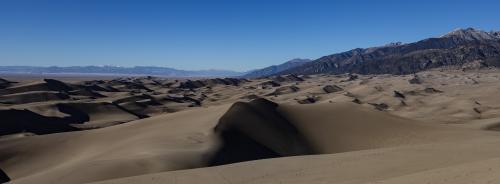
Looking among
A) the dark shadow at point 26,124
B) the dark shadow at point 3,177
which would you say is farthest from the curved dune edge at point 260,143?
the dark shadow at point 26,124

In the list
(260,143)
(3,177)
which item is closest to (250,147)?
(260,143)

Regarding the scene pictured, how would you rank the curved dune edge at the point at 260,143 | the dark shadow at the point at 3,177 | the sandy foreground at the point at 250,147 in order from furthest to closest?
the dark shadow at the point at 3,177 < the curved dune edge at the point at 260,143 < the sandy foreground at the point at 250,147

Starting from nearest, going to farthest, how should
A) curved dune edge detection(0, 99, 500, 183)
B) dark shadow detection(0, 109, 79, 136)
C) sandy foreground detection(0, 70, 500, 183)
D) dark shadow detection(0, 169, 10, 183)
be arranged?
sandy foreground detection(0, 70, 500, 183)
curved dune edge detection(0, 99, 500, 183)
dark shadow detection(0, 169, 10, 183)
dark shadow detection(0, 109, 79, 136)

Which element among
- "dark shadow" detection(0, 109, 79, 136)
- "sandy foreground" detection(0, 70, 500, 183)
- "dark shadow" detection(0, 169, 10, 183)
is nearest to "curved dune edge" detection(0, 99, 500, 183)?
"sandy foreground" detection(0, 70, 500, 183)

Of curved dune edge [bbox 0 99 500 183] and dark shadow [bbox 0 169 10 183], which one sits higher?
curved dune edge [bbox 0 99 500 183]

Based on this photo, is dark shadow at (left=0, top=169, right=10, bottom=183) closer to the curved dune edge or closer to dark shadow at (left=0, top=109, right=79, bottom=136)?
the curved dune edge

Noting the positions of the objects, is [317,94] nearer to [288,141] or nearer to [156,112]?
[156,112]

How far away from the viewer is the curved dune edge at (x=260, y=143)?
22.4m

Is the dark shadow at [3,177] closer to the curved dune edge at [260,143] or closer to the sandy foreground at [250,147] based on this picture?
the sandy foreground at [250,147]

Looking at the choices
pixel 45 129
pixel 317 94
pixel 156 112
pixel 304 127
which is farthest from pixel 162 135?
pixel 317 94

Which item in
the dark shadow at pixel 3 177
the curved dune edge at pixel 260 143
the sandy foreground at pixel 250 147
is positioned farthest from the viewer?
the dark shadow at pixel 3 177

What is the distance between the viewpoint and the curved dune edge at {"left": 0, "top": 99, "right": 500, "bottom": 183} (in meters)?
22.4

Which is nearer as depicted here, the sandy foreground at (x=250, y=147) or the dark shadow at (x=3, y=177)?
the sandy foreground at (x=250, y=147)

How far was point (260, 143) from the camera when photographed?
34781 millimetres
